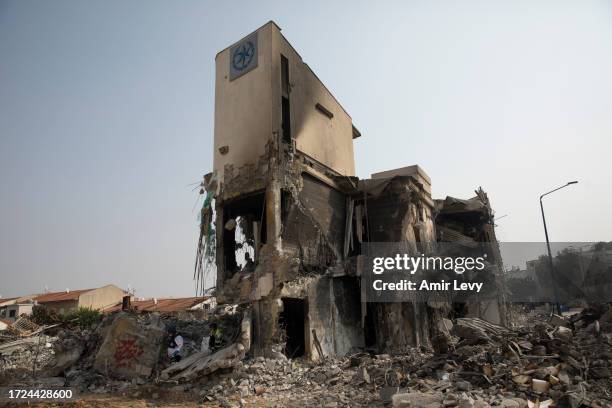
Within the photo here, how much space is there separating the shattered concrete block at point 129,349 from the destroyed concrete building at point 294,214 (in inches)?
95.7

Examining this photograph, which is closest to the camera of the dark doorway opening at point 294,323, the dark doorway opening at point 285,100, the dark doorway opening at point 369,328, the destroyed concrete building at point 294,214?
the destroyed concrete building at point 294,214

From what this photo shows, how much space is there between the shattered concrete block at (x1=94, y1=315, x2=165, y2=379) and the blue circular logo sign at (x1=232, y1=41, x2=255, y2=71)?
30.1ft

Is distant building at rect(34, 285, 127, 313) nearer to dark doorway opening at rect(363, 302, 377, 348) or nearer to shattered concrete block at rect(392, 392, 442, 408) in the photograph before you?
dark doorway opening at rect(363, 302, 377, 348)

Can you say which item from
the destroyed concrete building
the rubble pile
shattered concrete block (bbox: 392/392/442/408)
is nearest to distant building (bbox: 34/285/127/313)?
the rubble pile

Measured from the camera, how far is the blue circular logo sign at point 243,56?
13.9 meters

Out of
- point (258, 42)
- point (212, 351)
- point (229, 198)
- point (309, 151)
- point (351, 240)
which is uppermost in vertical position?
point (258, 42)

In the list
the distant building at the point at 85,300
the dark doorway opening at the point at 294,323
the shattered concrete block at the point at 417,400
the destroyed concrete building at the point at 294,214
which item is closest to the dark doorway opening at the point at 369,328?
the destroyed concrete building at the point at 294,214

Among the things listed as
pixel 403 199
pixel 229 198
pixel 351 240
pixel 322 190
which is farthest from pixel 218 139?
pixel 403 199

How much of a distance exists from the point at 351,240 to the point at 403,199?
2.50 metres

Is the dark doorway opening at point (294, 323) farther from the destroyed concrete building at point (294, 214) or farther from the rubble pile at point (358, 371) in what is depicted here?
the rubble pile at point (358, 371)

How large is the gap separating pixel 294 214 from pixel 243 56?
624 centimetres

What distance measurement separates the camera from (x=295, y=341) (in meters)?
12.9

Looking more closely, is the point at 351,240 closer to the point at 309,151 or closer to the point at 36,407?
the point at 309,151

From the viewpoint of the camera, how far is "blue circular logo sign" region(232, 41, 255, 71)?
547 inches
